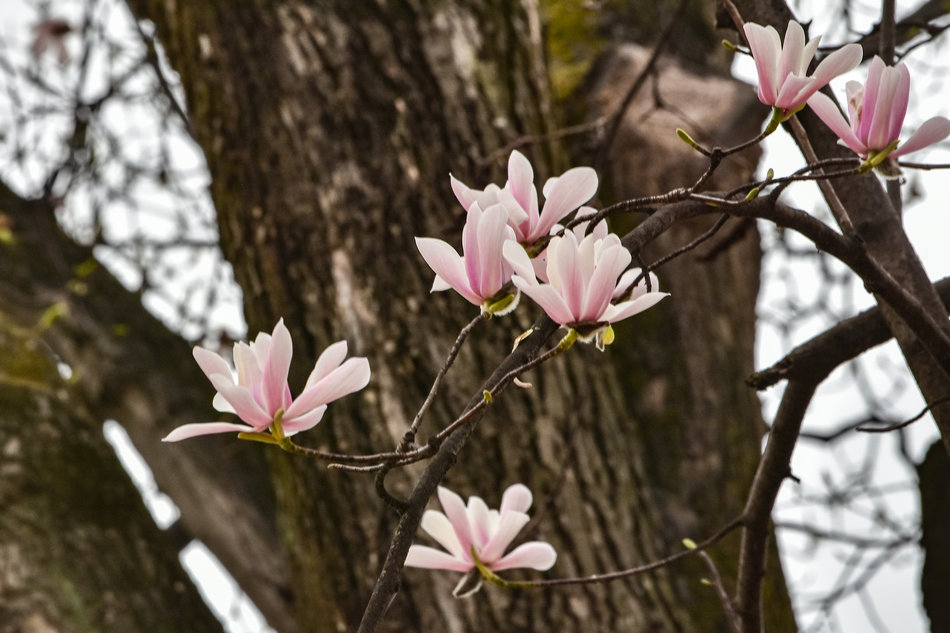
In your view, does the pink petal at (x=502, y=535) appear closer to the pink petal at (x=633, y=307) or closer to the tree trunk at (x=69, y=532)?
the pink petal at (x=633, y=307)

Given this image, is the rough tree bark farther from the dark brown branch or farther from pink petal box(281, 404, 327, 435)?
pink petal box(281, 404, 327, 435)

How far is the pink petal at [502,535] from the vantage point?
686 mm

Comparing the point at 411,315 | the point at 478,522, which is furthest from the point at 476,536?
the point at 411,315

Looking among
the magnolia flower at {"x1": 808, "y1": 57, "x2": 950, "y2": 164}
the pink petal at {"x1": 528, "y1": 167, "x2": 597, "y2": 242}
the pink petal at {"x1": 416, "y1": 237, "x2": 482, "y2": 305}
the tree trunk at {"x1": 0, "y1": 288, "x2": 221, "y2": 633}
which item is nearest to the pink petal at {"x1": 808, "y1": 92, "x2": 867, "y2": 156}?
the magnolia flower at {"x1": 808, "y1": 57, "x2": 950, "y2": 164}

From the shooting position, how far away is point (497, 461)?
1.32 metres

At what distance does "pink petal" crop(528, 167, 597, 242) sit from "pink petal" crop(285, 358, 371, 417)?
0.16 meters

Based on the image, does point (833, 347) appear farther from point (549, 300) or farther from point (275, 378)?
point (275, 378)

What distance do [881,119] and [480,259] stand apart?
10.7 inches

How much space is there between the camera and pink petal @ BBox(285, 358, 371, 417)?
0.53 metres

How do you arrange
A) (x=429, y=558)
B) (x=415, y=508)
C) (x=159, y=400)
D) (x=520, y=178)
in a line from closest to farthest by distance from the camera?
(x=415, y=508)
(x=520, y=178)
(x=429, y=558)
(x=159, y=400)

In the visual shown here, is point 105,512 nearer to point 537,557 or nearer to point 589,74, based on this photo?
point 537,557

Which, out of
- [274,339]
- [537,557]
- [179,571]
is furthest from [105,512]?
[274,339]

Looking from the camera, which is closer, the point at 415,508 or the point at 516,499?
the point at 415,508

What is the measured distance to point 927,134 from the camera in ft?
1.91
